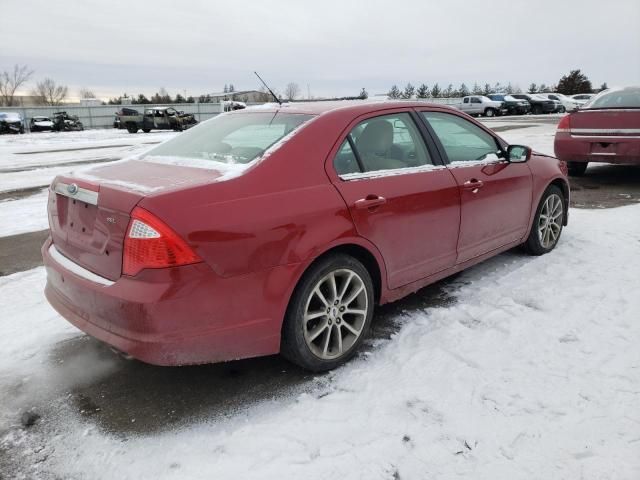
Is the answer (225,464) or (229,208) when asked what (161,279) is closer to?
(229,208)

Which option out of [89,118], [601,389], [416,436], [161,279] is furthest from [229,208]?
[89,118]

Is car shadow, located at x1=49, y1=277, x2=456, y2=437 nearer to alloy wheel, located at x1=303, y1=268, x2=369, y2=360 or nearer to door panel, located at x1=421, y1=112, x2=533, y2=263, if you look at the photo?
alloy wheel, located at x1=303, y1=268, x2=369, y2=360

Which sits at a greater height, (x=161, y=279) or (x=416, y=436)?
(x=161, y=279)

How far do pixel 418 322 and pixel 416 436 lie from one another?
1.21 metres

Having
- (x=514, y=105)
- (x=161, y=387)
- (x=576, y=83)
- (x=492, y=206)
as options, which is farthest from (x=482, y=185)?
(x=576, y=83)

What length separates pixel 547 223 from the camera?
4852mm

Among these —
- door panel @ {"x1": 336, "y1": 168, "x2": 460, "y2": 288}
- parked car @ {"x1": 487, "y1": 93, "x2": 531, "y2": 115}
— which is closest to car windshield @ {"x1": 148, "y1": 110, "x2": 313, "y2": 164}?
door panel @ {"x1": 336, "y1": 168, "x2": 460, "y2": 288}

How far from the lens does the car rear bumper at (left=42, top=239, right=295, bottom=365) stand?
232 centimetres

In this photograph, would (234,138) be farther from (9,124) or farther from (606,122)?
(9,124)

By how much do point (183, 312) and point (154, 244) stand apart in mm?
340

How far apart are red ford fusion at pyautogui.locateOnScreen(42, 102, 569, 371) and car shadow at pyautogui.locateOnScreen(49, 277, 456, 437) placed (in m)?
0.22

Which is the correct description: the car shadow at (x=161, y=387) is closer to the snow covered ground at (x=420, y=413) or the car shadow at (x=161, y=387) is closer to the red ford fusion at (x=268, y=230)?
the snow covered ground at (x=420, y=413)

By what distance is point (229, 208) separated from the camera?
2.43m

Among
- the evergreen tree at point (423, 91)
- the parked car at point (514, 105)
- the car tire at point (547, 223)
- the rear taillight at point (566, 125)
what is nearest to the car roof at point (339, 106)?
the car tire at point (547, 223)
